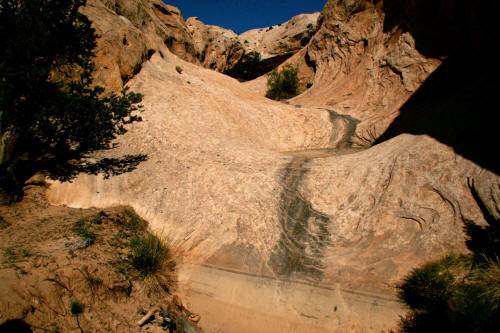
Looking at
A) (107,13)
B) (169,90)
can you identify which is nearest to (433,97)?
(169,90)

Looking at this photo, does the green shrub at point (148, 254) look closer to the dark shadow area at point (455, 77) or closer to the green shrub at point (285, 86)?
the dark shadow area at point (455, 77)

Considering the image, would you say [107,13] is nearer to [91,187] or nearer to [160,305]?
[91,187]

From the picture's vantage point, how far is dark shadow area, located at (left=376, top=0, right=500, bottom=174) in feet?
18.0

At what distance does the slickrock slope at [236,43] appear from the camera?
110 ft

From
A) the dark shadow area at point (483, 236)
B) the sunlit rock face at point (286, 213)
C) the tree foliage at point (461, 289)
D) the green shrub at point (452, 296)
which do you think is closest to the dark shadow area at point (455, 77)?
the sunlit rock face at point (286, 213)

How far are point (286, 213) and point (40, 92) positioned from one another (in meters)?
6.28

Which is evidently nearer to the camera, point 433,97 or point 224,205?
point 224,205

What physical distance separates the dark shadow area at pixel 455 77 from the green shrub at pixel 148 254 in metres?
7.06

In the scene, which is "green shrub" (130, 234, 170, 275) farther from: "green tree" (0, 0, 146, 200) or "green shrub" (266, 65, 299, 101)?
"green shrub" (266, 65, 299, 101)

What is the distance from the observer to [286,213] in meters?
6.52

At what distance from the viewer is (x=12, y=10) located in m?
5.42

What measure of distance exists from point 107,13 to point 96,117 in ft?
26.5

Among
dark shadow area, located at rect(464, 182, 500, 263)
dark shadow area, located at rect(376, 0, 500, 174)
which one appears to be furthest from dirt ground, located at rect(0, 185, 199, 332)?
dark shadow area, located at rect(376, 0, 500, 174)

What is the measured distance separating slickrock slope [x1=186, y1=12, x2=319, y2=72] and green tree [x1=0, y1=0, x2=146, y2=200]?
92.9 feet
